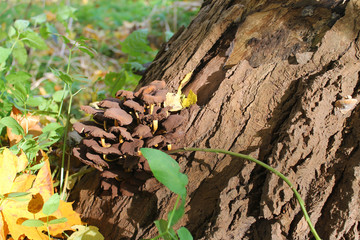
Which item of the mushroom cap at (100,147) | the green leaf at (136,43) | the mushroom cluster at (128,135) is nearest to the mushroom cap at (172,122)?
the mushroom cluster at (128,135)

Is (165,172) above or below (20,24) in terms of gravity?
below

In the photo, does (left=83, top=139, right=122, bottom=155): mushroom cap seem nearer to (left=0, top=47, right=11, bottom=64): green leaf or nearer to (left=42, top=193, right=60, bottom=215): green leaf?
(left=42, top=193, right=60, bottom=215): green leaf

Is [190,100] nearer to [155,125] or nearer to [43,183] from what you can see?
[155,125]

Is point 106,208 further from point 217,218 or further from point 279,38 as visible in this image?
point 279,38

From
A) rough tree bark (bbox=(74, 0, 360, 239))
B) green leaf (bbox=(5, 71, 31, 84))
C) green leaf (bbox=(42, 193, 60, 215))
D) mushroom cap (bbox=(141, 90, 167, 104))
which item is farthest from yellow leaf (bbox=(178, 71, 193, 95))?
green leaf (bbox=(5, 71, 31, 84))

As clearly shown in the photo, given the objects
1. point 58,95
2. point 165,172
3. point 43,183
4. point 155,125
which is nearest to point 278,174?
point 165,172

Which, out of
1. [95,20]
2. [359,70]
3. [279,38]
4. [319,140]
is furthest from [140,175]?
[95,20]

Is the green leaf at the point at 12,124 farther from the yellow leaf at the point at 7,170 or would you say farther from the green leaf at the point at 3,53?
the green leaf at the point at 3,53
